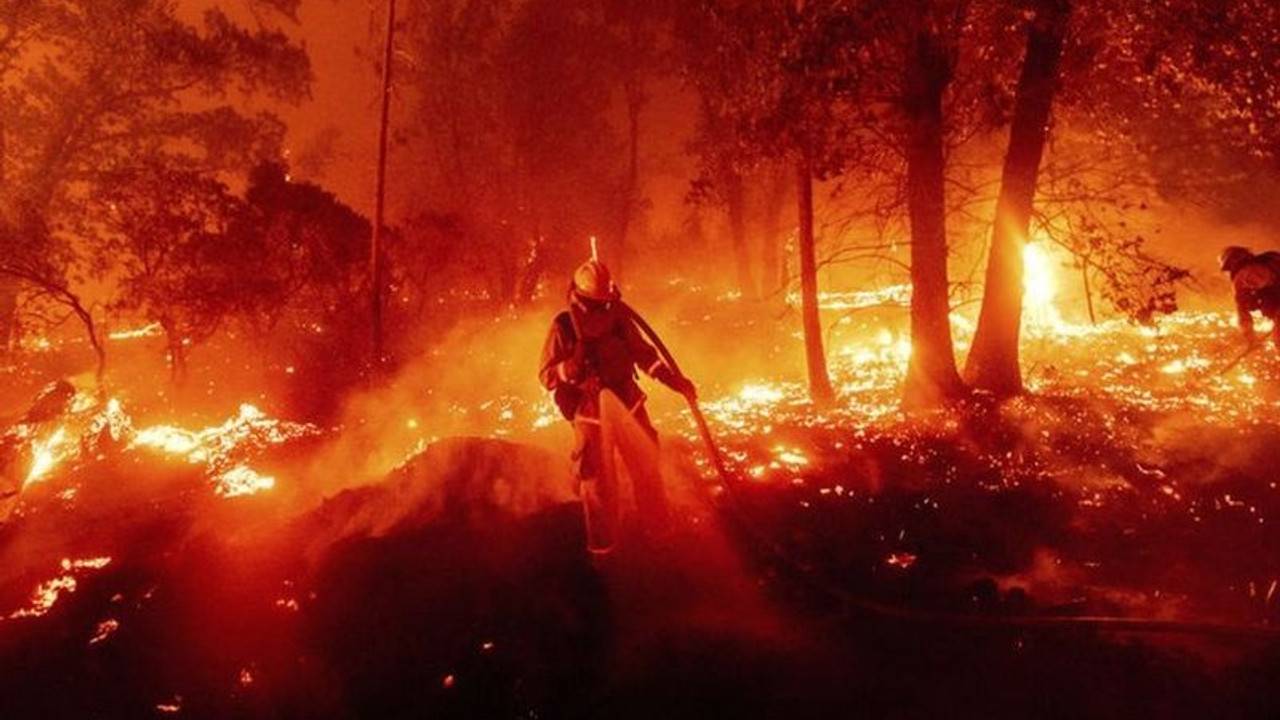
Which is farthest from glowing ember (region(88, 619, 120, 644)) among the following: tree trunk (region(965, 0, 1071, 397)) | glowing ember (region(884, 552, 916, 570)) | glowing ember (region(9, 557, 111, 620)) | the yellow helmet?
tree trunk (region(965, 0, 1071, 397))

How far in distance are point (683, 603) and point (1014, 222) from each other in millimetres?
8088

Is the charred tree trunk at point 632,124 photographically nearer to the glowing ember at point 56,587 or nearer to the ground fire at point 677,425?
the ground fire at point 677,425

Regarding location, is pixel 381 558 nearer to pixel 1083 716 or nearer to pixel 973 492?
pixel 1083 716

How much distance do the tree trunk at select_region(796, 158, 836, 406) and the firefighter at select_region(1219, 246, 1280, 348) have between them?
5081 millimetres

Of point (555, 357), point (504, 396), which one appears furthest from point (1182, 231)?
point (555, 357)

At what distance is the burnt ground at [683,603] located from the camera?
15.4 ft

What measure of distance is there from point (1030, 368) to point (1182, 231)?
18907 mm

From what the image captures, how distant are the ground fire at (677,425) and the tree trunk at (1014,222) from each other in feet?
0.16

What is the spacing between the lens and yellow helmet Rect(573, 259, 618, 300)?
256 inches

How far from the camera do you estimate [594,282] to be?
6.50 m

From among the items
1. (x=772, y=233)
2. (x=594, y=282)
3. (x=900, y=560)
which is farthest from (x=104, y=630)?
(x=772, y=233)

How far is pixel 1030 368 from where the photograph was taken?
13.6 meters

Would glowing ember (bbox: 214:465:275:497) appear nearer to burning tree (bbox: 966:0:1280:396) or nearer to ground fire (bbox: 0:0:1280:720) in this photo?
ground fire (bbox: 0:0:1280:720)

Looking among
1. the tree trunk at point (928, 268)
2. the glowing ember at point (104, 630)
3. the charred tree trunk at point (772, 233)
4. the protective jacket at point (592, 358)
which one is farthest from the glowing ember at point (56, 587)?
the charred tree trunk at point (772, 233)
